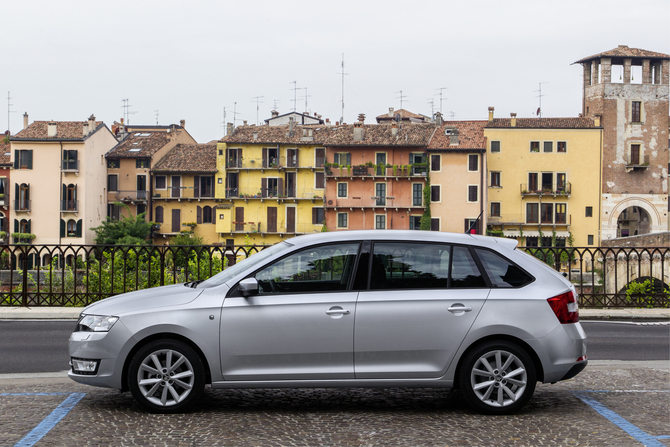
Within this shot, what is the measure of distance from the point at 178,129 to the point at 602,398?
244 feet

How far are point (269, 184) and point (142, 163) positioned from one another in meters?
12.7

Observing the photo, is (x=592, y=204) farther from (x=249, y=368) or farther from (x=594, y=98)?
(x=249, y=368)

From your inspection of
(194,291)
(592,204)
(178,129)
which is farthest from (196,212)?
(194,291)

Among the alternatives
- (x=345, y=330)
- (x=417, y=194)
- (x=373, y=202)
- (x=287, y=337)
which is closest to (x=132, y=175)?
(x=373, y=202)

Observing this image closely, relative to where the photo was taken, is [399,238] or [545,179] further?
[545,179]

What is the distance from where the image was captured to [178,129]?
255 feet

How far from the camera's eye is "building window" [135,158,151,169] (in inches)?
2781

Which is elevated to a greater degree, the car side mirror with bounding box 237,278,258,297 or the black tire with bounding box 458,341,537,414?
the car side mirror with bounding box 237,278,258,297

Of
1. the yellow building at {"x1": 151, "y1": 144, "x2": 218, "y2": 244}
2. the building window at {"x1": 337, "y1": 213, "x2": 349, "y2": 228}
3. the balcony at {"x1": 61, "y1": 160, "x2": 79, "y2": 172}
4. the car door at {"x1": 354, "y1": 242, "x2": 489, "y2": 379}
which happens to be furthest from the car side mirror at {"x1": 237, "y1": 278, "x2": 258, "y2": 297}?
the yellow building at {"x1": 151, "y1": 144, "x2": 218, "y2": 244}

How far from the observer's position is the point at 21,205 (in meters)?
66.8

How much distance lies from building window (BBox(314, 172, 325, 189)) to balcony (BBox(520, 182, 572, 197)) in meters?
18.8

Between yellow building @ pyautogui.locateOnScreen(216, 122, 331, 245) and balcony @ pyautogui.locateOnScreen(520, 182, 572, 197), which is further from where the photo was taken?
yellow building @ pyautogui.locateOnScreen(216, 122, 331, 245)

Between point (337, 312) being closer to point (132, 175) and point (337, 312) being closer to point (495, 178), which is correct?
point (495, 178)

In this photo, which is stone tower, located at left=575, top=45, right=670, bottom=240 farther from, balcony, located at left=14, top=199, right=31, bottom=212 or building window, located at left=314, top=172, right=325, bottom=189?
balcony, located at left=14, top=199, right=31, bottom=212
